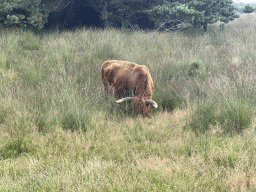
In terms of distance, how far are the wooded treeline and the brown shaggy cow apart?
626 cm

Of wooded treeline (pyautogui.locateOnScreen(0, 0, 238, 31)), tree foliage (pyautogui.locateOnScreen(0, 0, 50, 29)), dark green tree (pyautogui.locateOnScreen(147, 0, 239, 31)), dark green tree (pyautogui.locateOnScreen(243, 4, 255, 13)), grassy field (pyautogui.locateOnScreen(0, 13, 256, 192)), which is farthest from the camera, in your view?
dark green tree (pyautogui.locateOnScreen(243, 4, 255, 13))

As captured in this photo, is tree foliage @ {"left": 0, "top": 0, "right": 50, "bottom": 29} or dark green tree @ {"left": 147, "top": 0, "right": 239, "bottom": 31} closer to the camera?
tree foliage @ {"left": 0, "top": 0, "right": 50, "bottom": 29}

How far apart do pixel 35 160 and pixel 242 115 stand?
377 centimetres

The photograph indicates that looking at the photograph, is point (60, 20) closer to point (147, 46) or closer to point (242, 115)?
point (147, 46)

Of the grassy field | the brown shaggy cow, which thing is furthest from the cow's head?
the grassy field

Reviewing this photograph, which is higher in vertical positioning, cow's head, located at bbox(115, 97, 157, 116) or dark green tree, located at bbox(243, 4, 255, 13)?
dark green tree, located at bbox(243, 4, 255, 13)

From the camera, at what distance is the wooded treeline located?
11473mm

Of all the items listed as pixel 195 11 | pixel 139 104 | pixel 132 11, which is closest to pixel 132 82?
pixel 139 104

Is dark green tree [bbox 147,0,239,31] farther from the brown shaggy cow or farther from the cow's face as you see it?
the cow's face

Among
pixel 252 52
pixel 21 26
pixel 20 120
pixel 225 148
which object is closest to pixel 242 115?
pixel 225 148

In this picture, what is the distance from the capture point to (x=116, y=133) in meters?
4.05

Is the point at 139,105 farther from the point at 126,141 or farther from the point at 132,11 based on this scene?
the point at 132,11

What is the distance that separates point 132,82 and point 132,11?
33.0 ft

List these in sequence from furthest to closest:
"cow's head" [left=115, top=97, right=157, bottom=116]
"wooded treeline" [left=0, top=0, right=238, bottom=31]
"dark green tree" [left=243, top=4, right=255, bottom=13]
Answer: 1. "dark green tree" [left=243, top=4, right=255, bottom=13]
2. "wooded treeline" [left=0, top=0, right=238, bottom=31]
3. "cow's head" [left=115, top=97, right=157, bottom=116]
